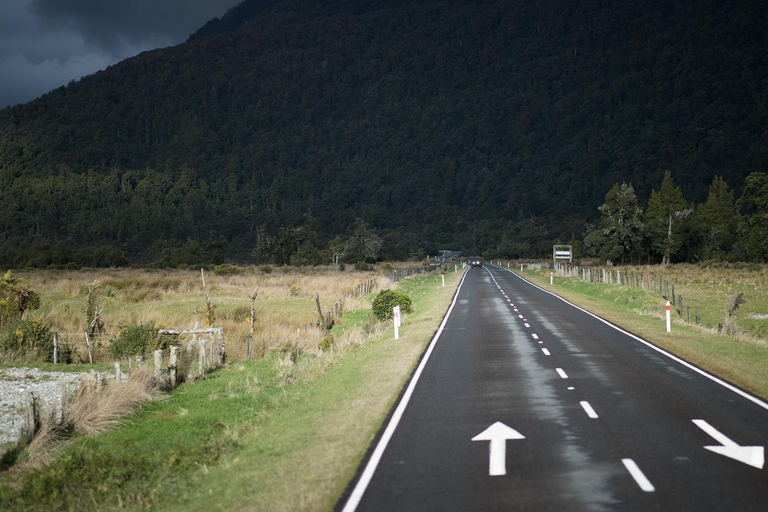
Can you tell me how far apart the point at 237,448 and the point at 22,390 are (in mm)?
10764

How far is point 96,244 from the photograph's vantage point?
167875 mm

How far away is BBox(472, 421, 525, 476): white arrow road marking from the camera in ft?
32.9

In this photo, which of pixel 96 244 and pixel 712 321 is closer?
pixel 712 321

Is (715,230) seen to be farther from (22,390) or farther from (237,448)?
(237,448)

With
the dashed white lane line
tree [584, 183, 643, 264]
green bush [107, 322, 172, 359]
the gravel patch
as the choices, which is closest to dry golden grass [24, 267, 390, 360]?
green bush [107, 322, 172, 359]

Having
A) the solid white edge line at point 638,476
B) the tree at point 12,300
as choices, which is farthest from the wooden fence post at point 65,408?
the tree at point 12,300

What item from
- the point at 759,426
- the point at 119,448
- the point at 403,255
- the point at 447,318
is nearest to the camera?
the point at 759,426

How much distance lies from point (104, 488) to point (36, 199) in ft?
667

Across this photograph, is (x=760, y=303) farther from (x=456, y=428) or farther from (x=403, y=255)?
(x=403, y=255)

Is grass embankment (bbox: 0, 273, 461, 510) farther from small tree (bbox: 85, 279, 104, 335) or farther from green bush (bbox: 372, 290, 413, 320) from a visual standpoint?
green bush (bbox: 372, 290, 413, 320)

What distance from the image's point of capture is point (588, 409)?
45.1 feet

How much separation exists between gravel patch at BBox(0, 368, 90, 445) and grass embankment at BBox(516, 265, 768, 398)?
15.0 metres

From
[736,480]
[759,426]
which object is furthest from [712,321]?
[736,480]

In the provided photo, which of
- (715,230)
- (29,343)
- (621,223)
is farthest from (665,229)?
(29,343)
